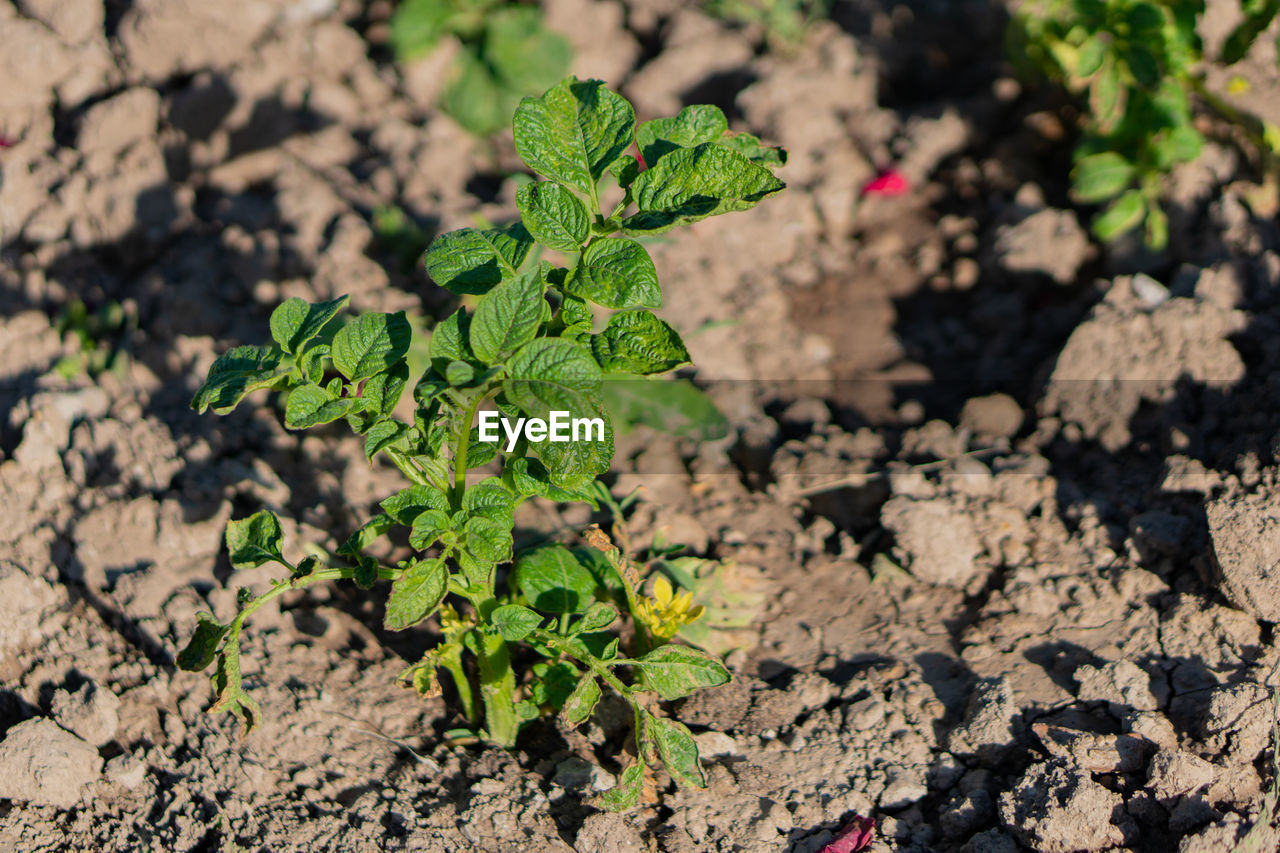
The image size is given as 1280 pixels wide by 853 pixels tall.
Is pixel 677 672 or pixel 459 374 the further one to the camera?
pixel 677 672

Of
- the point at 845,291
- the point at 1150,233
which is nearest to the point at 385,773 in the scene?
the point at 845,291

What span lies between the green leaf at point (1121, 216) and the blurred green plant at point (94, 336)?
302cm

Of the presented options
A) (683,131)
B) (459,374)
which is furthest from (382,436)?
(683,131)

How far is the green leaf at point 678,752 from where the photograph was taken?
76.8 inches

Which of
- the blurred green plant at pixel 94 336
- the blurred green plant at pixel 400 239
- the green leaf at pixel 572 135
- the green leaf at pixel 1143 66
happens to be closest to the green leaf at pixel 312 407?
the green leaf at pixel 572 135

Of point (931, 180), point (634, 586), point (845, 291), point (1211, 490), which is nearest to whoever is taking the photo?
point (634, 586)

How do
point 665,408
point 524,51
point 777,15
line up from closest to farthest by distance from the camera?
point 665,408
point 524,51
point 777,15

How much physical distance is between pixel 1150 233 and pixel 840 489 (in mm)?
1399

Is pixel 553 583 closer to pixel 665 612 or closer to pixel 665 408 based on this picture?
pixel 665 612

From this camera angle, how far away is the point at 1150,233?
3324 mm

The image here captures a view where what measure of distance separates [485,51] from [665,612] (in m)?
2.60

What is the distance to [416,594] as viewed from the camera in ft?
6.04

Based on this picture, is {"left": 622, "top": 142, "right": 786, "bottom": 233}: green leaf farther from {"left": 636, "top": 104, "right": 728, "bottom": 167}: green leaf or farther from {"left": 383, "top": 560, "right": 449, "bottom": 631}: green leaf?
{"left": 383, "top": 560, "right": 449, "bottom": 631}: green leaf

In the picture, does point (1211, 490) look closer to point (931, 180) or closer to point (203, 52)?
point (931, 180)
